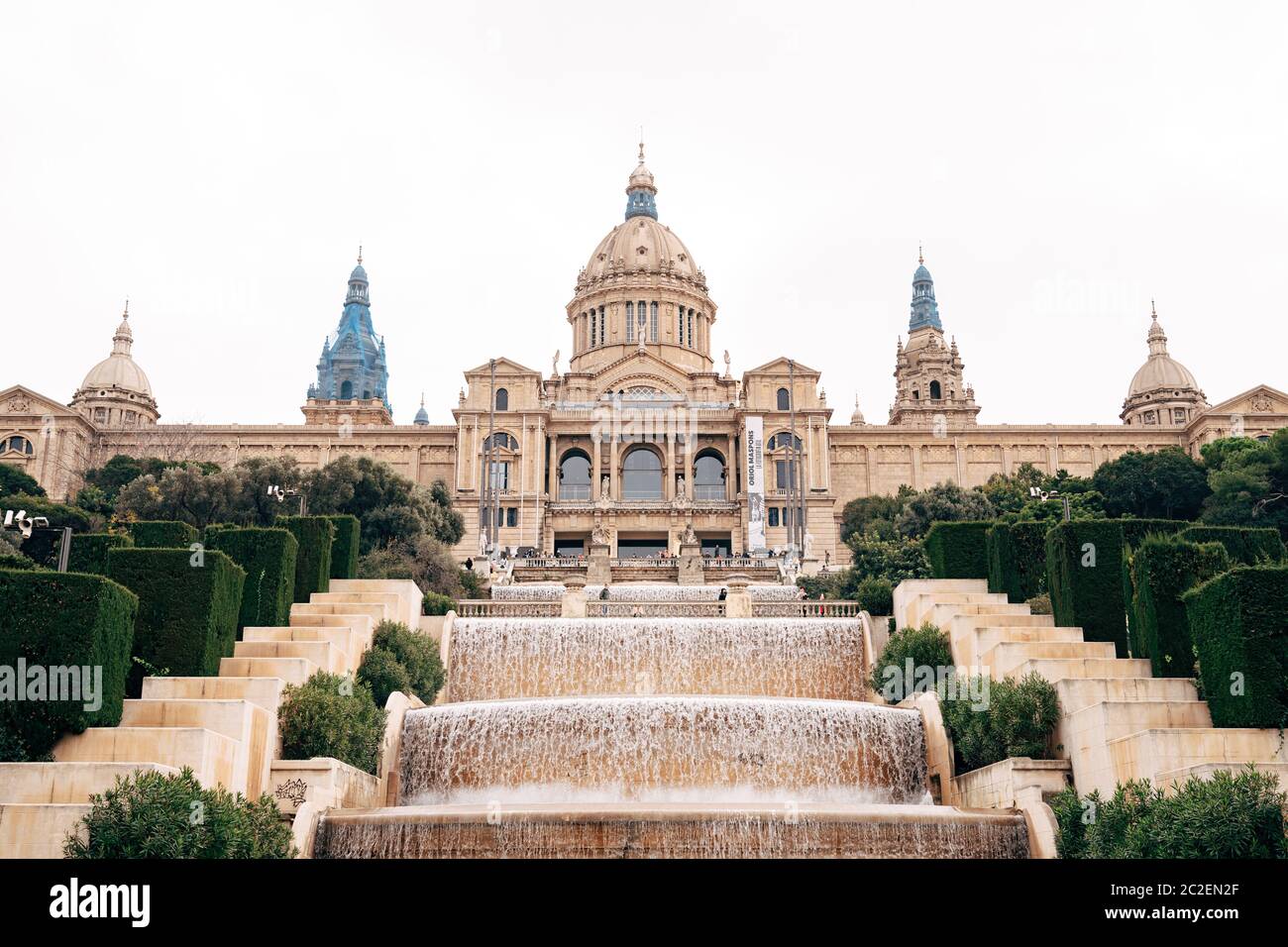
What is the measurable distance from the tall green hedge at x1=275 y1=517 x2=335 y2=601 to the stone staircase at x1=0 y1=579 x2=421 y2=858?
1.21m

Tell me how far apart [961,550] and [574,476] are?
1571 inches

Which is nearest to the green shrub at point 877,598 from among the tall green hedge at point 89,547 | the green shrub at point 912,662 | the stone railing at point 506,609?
the green shrub at point 912,662

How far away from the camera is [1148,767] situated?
16359 millimetres

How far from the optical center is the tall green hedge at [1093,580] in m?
23.0

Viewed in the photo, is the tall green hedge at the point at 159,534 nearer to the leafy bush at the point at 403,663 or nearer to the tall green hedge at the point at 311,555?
the tall green hedge at the point at 311,555

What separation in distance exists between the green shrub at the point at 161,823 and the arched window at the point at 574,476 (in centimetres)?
5146

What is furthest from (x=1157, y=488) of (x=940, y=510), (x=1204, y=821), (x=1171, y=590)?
(x=1204, y=821)

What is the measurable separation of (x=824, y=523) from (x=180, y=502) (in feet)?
100

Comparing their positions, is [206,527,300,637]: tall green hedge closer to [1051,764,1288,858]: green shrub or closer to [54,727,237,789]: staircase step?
[54,727,237,789]: staircase step

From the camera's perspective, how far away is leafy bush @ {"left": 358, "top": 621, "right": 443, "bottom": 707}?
78.5 ft

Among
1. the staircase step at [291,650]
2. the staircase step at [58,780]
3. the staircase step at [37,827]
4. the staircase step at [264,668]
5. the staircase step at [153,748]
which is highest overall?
the staircase step at [291,650]

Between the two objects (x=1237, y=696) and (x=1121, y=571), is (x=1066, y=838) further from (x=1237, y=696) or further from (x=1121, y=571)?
(x=1121, y=571)

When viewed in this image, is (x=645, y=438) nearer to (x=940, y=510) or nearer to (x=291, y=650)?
(x=940, y=510)
